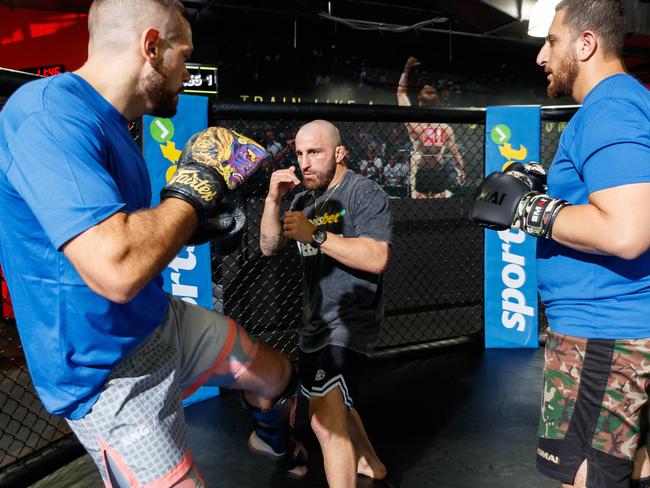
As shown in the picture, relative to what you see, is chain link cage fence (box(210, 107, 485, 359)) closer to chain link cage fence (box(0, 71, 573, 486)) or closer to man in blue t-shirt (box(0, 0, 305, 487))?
chain link cage fence (box(0, 71, 573, 486))

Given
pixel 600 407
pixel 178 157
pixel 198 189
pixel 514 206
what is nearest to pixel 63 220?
pixel 198 189

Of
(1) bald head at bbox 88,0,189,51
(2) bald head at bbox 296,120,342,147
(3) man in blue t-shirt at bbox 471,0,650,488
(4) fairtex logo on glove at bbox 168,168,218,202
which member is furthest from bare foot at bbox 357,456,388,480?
(1) bald head at bbox 88,0,189,51

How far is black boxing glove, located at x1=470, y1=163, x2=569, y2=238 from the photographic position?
43.0 inches

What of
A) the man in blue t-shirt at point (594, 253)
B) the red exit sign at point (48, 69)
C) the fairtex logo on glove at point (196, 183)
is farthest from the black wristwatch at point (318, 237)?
the red exit sign at point (48, 69)

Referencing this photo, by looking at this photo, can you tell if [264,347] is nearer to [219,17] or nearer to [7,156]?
[7,156]

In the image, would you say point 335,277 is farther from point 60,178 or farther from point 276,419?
point 60,178

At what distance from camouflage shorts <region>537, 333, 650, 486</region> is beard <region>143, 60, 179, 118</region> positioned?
106 centimetres

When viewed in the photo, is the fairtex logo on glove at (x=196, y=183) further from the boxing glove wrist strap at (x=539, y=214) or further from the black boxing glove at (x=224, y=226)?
the boxing glove wrist strap at (x=539, y=214)

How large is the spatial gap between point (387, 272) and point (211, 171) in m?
2.93

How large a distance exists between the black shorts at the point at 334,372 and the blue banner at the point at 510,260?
165 centimetres

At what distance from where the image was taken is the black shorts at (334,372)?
153 cm

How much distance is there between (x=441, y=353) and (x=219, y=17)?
520 centimetres

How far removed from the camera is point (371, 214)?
5.29ft

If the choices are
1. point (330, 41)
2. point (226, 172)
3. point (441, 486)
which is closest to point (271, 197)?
point (226, 172)
